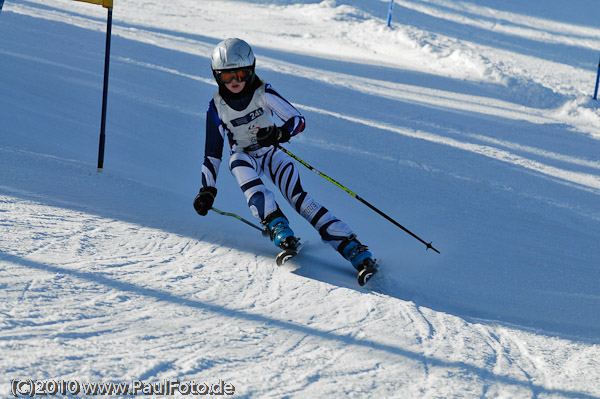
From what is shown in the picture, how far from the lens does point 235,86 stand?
14.4ft

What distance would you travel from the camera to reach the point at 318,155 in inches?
280

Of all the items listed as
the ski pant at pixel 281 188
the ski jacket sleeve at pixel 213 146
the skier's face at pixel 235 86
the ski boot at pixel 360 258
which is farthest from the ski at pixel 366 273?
the skier's face at pixel 235 86

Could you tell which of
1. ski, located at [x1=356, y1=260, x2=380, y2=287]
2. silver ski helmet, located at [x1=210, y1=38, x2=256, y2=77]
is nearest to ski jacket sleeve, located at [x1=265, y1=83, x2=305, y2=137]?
silver ski helmet, located at [x1=210, y1=38, x2=256, y2=77]

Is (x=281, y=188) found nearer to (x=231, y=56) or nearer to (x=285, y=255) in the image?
(x=285, y=255)

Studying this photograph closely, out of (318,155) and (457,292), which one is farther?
(318,155)

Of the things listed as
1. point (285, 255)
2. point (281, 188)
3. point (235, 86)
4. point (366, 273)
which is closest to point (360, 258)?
point (366, 273)

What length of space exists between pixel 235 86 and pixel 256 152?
523 millimetres

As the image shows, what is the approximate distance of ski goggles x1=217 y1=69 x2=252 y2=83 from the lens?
14.1ft

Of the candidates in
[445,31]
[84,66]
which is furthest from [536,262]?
[445,31]

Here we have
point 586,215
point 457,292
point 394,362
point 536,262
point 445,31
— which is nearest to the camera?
point 394,362

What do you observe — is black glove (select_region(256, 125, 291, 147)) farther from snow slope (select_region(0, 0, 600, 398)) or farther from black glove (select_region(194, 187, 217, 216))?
snow slope (select_region(0, 0, 600, 398))

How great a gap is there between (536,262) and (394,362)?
7.98 feet

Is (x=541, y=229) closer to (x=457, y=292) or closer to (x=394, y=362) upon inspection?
(x=457, y=292)

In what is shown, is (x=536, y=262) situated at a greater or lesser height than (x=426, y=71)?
lesser
